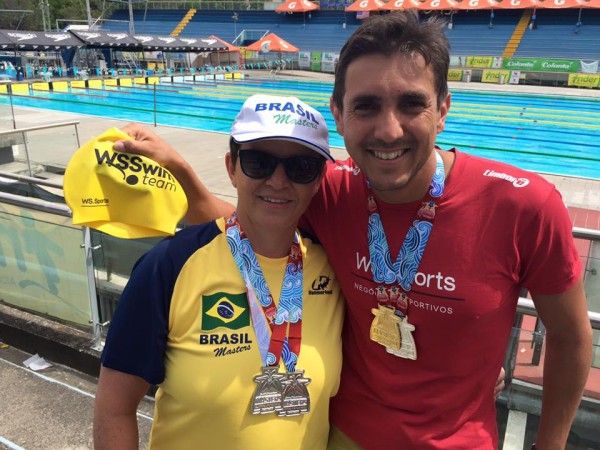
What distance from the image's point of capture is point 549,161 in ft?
41.4

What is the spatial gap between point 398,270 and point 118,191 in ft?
3.05

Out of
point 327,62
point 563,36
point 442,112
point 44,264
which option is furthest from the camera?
point 327,62

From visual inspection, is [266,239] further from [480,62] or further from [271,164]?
[480,62]

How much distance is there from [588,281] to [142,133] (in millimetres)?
2306

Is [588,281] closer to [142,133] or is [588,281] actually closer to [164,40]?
[142,133]

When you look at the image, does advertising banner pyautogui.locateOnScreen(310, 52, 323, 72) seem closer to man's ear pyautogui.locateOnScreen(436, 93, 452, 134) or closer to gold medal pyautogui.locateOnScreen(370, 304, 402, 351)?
man's ear pyautogui.locateOnScreen(436, 93, 452, 134)

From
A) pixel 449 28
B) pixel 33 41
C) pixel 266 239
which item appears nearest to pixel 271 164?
pixel 266 239

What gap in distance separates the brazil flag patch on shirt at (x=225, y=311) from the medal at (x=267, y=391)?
0.16 meters

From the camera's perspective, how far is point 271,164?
55.7 inches

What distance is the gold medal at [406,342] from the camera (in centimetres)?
142

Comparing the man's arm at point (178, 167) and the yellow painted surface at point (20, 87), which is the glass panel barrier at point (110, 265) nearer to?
the man's arm at point (178, 167)

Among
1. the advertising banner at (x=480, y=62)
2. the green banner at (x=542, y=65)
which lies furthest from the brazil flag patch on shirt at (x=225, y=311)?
the advertising banner at (x=480, y=62)

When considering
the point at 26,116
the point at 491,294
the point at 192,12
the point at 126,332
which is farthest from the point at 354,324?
the point at 192,12

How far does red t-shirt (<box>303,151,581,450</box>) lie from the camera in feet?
4.38
